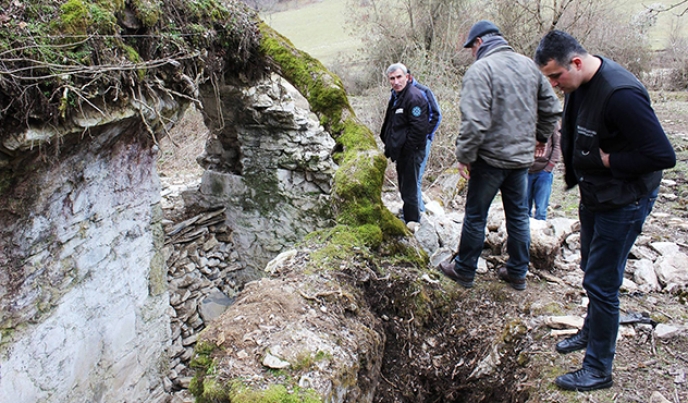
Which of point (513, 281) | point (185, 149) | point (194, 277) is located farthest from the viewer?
point (185, 149)

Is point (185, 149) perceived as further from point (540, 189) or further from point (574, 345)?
point (574, 345)

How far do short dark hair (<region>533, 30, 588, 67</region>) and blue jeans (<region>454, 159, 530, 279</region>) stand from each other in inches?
40.5

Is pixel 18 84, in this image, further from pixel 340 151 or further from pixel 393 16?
pixel 393 16

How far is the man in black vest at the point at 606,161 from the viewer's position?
7.46 feet

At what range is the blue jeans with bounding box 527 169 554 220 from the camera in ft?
16.3

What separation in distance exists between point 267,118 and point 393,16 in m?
8.72

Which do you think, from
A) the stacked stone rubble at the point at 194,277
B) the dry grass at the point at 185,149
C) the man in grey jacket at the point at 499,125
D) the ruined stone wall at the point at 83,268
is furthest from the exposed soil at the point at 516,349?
the dry grass at the point at 185,149

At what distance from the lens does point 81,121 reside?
3430 millimetres

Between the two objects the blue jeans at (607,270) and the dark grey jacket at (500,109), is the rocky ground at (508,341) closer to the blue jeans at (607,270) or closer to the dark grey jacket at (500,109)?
the blue jeans at (607,270)

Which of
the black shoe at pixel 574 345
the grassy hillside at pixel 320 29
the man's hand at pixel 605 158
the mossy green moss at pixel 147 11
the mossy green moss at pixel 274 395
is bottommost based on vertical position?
the grassy hillside at pixel 320 29

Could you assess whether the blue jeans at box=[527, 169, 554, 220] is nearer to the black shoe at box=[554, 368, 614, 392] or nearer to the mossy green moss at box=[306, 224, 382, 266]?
the mossy green moss at box=[306, 224, 382, 266]

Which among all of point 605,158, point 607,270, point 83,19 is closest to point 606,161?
point 605,158

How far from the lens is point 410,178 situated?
5156 millimetres

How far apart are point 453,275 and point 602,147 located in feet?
5.87
